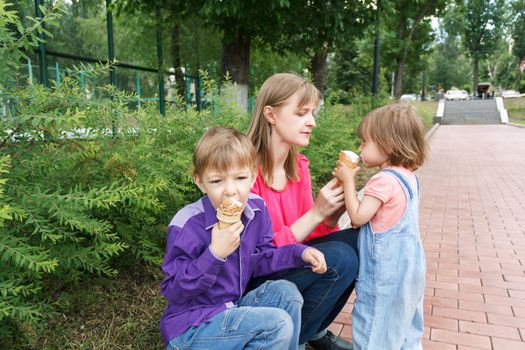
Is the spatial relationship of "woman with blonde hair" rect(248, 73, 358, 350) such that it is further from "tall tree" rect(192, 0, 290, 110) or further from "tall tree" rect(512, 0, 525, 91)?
"tall tree" rect(512, 0, 525, 91)

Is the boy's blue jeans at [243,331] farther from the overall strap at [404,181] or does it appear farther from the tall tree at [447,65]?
the tall tree at [447,65]

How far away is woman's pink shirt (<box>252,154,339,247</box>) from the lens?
2205mm

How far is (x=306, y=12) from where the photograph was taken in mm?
6020

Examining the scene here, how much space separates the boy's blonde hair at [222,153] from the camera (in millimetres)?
1769

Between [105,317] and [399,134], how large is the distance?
1945mm

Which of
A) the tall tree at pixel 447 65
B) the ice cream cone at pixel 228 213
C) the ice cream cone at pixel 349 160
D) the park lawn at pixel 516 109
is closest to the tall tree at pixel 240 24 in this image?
the ice cream cone at pixel 349 160

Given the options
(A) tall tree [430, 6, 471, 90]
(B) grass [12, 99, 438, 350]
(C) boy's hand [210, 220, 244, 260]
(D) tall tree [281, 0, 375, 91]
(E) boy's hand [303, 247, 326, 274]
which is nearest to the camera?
(C) boy's hand [210, 220, 244, 260]

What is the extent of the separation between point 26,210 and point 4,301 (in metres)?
0.36

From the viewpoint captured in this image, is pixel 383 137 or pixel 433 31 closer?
pixel 383 137

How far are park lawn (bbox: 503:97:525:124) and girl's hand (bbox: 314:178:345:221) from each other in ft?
99.3

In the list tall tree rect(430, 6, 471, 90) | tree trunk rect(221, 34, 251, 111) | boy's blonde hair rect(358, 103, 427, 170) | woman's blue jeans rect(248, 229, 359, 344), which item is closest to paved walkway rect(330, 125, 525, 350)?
woman's blue jeans rect(248, 229, 359, 344)

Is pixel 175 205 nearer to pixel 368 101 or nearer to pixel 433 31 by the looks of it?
pixel 368 101

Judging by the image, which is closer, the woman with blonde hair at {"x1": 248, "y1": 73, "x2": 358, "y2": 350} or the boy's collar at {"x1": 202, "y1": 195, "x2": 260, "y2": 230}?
the boy's collar at {"x1": 202, "y1": 195, "x2": 260, "y2": 230}

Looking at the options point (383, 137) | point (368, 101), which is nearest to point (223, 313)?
point (383, 137)
